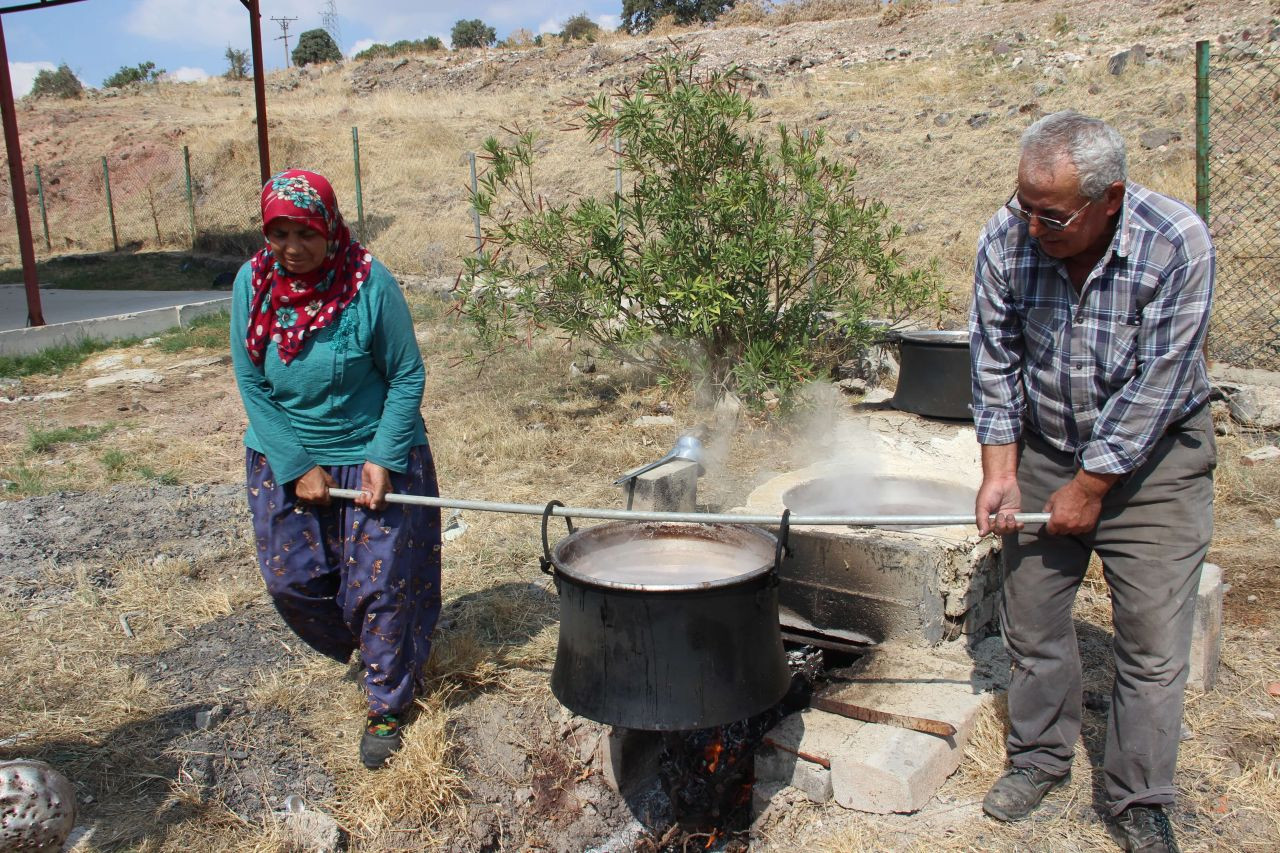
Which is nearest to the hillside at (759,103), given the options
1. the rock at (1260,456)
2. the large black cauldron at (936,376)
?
the large black cauldron at (936,376)

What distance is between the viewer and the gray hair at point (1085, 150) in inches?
89.7

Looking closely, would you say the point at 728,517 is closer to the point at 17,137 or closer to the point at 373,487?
the point at 373,487

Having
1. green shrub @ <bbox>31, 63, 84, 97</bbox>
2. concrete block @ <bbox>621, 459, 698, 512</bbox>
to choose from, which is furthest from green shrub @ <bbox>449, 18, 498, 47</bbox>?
concrete block @ <bbox>621, 459, 698, 512</bbox>

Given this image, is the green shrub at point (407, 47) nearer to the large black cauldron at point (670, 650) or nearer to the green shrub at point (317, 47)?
the green shrub at point (317, 47)

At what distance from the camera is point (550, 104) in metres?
23.6

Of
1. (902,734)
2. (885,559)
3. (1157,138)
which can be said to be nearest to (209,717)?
(902,734)

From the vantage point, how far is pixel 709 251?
6.68m

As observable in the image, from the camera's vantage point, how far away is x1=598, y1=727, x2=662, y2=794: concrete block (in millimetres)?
3383

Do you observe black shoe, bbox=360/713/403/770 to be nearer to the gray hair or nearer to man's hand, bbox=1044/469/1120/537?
man's hand, bbox=1044/469/1120/537

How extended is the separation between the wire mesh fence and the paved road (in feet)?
37.5

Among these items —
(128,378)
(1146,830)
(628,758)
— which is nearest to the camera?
(1146,830)

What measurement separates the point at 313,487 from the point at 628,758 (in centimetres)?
150

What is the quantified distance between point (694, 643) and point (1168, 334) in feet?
4.83

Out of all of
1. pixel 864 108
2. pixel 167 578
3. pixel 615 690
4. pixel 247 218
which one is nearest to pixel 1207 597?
pixel 615 690
